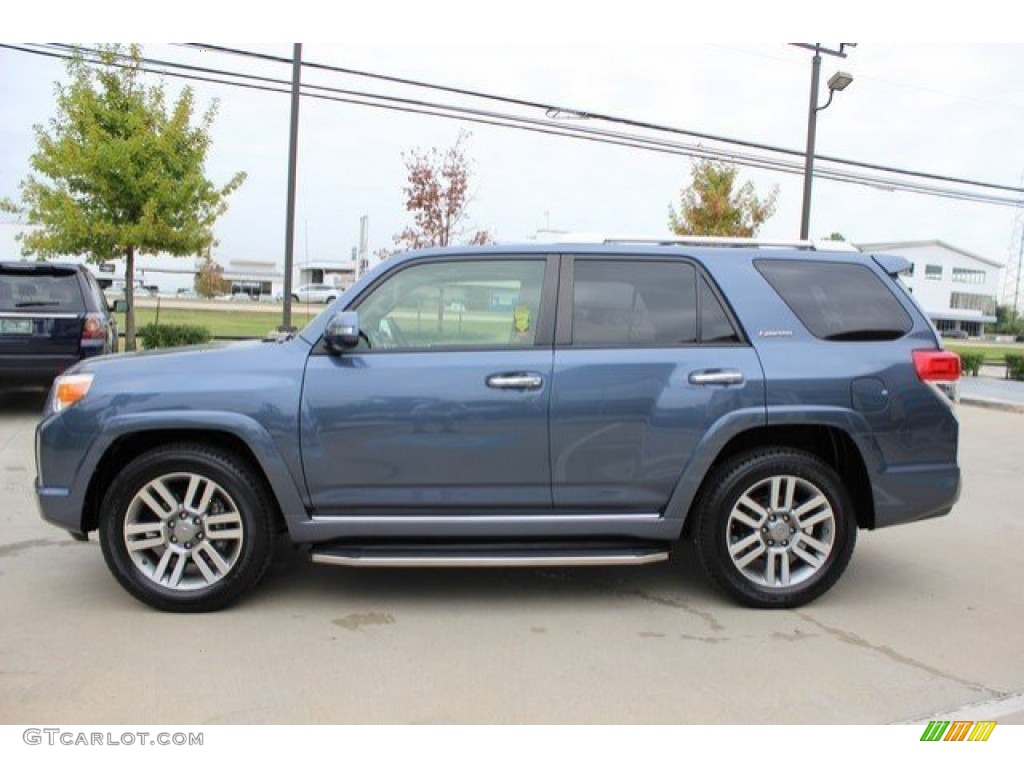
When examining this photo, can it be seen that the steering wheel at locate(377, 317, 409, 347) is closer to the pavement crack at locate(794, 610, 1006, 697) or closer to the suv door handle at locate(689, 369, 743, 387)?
the suv door handle at locate(689, 369, 743, 387)

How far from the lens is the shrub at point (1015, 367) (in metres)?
22.0

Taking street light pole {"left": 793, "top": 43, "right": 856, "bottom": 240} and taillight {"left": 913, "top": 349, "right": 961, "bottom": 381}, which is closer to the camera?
taillight {"left": 913, "top": 349, "right": 961, "bottom": 381}

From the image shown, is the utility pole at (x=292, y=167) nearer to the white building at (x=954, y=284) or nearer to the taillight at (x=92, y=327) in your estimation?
the taillight at (x=92, y=327)

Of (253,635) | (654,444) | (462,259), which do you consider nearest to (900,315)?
(654,444)

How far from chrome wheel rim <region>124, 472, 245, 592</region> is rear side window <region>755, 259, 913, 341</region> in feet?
9.93

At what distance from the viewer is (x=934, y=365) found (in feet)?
14.3

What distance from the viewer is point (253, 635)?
3.97m

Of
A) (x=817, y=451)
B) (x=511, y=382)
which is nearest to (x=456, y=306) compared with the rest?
(x=511, y=382)

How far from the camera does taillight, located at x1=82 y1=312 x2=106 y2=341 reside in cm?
933

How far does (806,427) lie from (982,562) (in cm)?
194

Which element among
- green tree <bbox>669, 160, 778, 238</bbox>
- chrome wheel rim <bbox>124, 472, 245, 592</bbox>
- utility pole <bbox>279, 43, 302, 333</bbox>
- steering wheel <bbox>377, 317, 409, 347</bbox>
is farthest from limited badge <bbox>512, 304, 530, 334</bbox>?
green tree <bbox>669, 160, 778, 238</bbox>

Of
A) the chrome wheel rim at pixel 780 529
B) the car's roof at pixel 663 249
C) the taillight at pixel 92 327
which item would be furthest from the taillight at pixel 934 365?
the taillight at pixel 92 327

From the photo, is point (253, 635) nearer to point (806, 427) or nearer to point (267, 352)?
point (267, 352)

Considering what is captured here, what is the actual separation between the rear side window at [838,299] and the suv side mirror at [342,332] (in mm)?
2124
